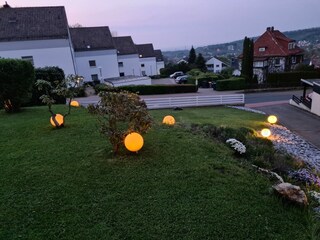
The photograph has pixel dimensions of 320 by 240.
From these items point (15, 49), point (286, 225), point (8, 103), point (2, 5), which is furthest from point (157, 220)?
point (2, 5)

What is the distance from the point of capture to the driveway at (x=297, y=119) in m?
12.0

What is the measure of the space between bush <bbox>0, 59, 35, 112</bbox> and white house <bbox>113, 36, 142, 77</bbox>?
36357 millimetres

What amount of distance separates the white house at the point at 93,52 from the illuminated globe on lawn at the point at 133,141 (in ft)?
109

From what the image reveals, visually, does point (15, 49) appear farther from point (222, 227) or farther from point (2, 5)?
point (222, 227)

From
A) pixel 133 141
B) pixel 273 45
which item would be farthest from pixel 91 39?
pixel 133 141

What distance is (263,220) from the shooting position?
3924 millimetres

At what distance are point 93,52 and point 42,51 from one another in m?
Answer: 10.0

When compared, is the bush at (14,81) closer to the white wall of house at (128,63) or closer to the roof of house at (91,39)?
the roof of house at (91,39)

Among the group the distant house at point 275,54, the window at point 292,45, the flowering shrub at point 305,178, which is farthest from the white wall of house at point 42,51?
the window at point 292,45

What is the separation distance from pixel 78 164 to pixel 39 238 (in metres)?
2.23

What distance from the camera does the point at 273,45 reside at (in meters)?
38.2

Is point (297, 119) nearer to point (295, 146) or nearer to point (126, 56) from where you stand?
point (295, 146)

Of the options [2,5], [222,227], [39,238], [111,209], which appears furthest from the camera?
[2,5]

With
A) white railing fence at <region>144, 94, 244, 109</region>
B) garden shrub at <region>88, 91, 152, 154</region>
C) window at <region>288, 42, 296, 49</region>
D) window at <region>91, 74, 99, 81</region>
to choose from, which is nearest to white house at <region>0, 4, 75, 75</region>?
window at <region>91, 74, 99, 81</region>
